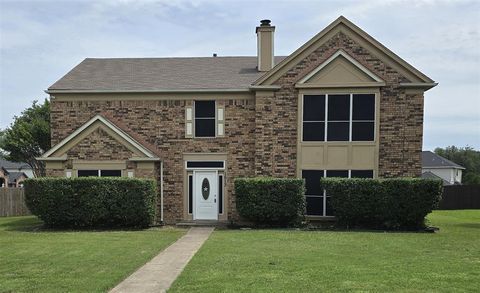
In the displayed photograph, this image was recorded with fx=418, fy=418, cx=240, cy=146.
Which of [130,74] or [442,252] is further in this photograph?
[130,74]

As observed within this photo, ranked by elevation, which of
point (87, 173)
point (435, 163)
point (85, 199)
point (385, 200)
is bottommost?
point (435, 163)

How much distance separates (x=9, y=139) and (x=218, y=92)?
75.2 feet

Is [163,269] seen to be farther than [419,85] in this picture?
No

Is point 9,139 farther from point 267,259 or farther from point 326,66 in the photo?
point 267,259

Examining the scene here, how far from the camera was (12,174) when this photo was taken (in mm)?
56156

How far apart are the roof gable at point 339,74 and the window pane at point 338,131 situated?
63.2 inches

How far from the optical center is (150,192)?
1634 centimetres

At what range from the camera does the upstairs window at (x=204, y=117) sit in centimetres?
1800

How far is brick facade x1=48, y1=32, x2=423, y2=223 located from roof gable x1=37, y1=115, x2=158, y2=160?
231 mm

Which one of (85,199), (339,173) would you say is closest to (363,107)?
(339,173)

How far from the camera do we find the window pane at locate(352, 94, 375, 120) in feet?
55.2

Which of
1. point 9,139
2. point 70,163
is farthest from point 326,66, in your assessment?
point 9,139

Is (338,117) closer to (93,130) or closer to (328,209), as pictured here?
(328,209)

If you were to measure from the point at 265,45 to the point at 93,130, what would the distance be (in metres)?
8.42
